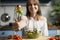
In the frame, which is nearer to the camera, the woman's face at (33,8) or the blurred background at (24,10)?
the woman's face at (33,8)

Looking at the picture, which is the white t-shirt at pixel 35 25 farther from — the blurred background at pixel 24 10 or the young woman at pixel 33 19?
the blurred background at pixel 24 10

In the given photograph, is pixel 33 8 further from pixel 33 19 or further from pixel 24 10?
pixel 24 10

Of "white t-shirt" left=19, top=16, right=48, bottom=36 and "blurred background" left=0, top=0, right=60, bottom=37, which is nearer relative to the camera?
"white t-shirt" left=19, top=16, right=48, bottom=36

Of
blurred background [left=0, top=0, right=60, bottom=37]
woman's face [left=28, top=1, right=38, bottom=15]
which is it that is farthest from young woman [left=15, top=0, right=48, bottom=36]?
blurred background [left=0, top=0, right=60, bottom=37]

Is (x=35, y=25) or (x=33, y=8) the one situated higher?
(x=33, y=8)

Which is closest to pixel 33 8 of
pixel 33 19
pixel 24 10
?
pixel 33 19

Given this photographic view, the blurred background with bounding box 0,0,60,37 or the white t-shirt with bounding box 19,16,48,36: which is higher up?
the blurred background with bounding box 0,0,60,37

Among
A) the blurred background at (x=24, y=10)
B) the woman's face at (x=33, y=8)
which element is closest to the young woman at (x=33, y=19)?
the woman's face at (x=33, y=8)

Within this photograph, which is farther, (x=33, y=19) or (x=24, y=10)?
Answer: (x=24, y=10)

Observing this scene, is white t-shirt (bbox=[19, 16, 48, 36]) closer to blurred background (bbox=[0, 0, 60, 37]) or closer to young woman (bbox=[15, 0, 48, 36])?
young woman (bbox=[15, 0, 48, 36])

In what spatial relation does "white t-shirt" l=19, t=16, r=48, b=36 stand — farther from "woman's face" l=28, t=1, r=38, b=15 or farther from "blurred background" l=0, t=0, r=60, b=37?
"blurred background" l=0, t=0, r=60, b=37

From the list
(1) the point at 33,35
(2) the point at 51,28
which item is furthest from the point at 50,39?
(2) the point at 51,28

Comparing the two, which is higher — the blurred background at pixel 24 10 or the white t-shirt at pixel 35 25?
the blurred background at pixel 24 10

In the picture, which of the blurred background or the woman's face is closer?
the woman's face
